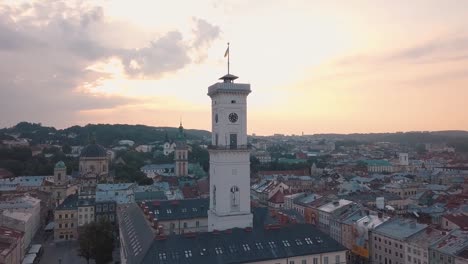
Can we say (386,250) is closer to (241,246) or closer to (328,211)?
(328,211)

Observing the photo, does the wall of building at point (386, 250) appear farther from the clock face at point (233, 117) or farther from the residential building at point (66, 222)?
the residential building at point (66, 222)

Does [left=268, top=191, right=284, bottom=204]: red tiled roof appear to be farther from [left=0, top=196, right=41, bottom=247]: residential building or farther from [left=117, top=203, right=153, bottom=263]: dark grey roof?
[left=0, top=196, right=41, bottom=247]: residential building

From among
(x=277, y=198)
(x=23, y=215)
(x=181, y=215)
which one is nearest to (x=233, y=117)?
(x=181, y=215)

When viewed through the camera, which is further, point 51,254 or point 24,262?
point 51,254

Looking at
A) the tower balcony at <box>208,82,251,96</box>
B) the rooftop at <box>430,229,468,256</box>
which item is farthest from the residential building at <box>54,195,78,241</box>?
the rooftop at <box>430,229,468,256</box>

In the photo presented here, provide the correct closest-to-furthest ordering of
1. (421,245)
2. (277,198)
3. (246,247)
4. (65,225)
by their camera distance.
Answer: (246,247) < (421,245) < (65,225) < (277,198)

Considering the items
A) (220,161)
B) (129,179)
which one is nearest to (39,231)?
(129,179)

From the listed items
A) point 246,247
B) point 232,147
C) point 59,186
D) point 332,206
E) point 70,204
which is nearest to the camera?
point 246,247

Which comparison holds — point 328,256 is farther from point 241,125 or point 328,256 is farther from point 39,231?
point 39,231
